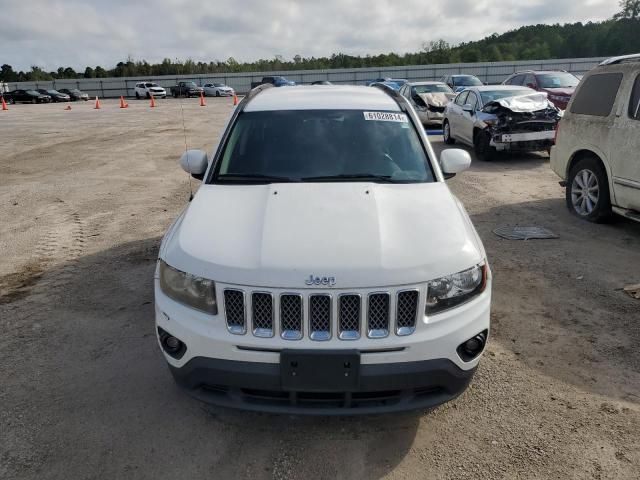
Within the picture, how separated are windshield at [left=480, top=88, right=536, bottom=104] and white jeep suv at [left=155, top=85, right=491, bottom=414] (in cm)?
997

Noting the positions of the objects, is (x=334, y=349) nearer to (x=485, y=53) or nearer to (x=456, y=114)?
(x=456, y=114)

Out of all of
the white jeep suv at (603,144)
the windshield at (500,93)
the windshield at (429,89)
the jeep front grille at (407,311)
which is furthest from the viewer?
the windshield at (429,89)

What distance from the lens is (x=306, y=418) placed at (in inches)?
121

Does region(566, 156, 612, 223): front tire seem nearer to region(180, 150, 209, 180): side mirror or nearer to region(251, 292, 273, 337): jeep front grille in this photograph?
region(180, 150, 209, 180): side mirror

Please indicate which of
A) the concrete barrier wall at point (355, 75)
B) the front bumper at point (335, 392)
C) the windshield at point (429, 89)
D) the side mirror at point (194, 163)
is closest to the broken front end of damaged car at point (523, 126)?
the windshield at point (429, 89)

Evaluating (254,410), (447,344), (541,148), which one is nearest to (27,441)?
(254,410)

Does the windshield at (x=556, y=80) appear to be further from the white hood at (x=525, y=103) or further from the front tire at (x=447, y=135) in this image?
the white hood at (x=525, y=103)

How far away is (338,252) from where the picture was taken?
8.77 feet

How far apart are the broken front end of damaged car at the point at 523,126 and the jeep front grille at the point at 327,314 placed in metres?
9.48

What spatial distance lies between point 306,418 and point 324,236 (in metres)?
1.11

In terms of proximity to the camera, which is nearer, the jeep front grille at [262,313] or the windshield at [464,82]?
the jeep front grille at [262,313]

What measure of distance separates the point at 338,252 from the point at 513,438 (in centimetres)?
145

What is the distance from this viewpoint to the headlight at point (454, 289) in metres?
2.65

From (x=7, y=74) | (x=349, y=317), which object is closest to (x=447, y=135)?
(x=349, y=317)
